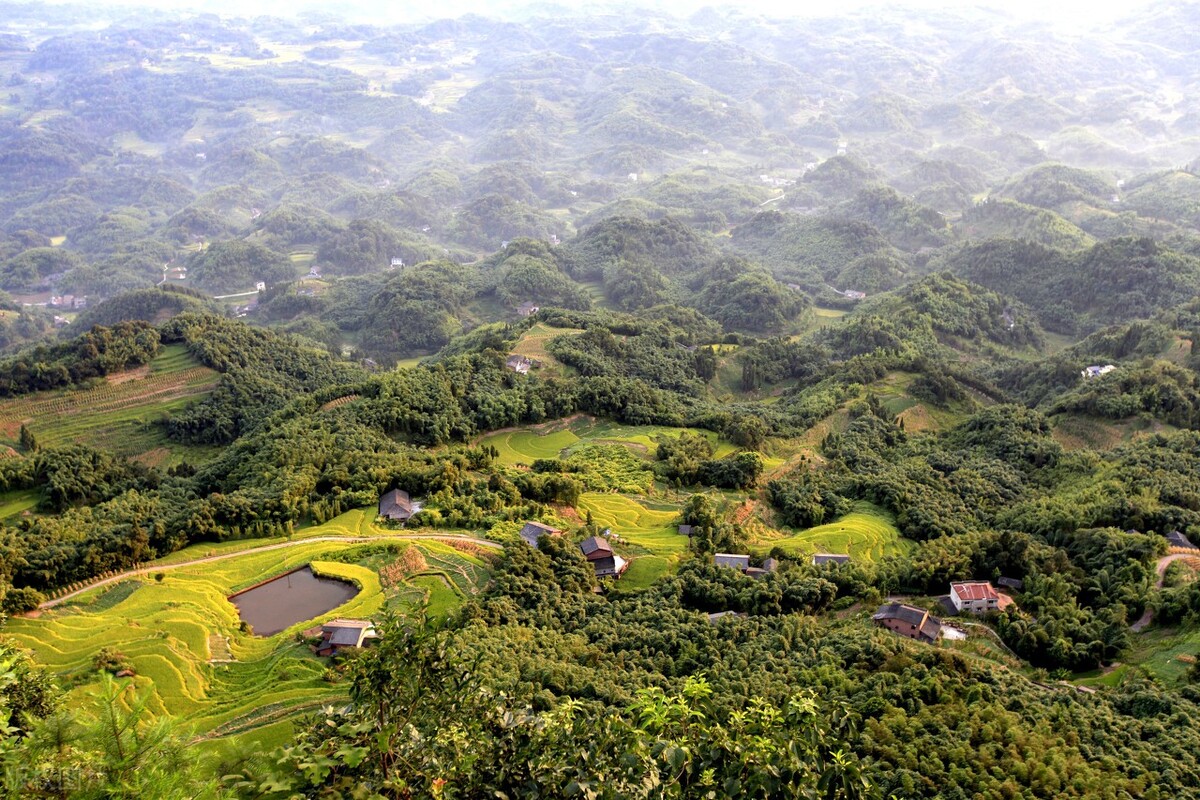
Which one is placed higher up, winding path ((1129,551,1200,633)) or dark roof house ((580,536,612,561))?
dark roof house ((580,536,612,561))

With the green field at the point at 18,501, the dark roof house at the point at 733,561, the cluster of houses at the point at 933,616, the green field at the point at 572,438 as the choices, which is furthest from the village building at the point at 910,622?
the green field at the point at 18,501

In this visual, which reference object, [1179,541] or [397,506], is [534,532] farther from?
[1179,541]

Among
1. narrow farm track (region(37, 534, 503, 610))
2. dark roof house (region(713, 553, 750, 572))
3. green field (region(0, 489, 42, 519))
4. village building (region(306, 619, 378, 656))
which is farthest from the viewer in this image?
green field (region(0, 489, 42, 519))

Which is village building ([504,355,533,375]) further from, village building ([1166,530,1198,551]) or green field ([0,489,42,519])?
village building ([1166,530,1198,551])

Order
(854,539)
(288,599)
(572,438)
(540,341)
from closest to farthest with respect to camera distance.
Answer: (288,599)
(854,539)
(572,438)
(540,341)

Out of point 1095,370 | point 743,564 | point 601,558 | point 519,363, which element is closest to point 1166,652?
point 743,564

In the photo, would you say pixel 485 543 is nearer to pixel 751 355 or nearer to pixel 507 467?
pixel 507 467

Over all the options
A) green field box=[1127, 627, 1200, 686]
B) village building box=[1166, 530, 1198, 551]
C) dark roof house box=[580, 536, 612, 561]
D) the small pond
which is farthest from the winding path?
the small pond
